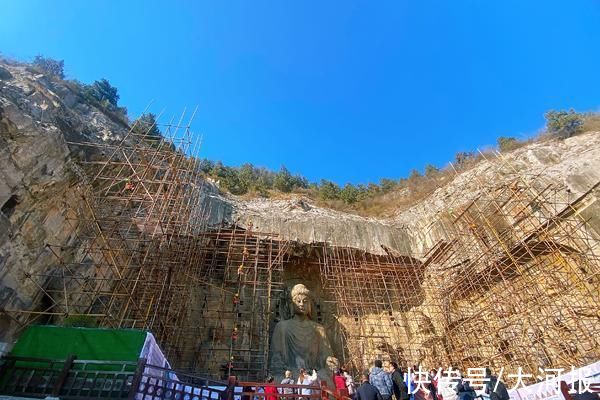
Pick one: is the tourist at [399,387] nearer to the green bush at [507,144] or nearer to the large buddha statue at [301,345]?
the large buddha statue at [301,345]

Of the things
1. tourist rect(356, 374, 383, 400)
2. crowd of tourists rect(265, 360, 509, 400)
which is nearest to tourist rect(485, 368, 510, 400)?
crowd of tourists rect(265, 360, 509, 400)

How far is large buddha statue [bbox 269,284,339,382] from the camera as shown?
1334cm

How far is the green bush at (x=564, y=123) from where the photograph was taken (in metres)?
18.2

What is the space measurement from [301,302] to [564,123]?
48.7 feet

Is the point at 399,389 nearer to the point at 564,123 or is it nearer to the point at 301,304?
the point at 301,304

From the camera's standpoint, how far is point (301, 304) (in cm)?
1495

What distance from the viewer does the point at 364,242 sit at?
16.5 metres

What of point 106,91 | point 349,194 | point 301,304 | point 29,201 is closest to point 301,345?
point 301,304

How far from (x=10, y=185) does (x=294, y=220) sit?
32.2 feet

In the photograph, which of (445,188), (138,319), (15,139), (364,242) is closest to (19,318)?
(138,319)

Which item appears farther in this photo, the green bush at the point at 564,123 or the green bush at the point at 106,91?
the green bush at the point at 106,91

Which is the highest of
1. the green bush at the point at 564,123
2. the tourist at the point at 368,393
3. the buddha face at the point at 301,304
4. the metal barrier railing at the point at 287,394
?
the green bush at the point at 564,123

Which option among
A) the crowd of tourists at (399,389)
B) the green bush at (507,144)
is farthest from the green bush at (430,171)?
the crowd of tourists at (399,389)

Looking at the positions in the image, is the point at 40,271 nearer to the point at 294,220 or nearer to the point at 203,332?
the point at 203,332
